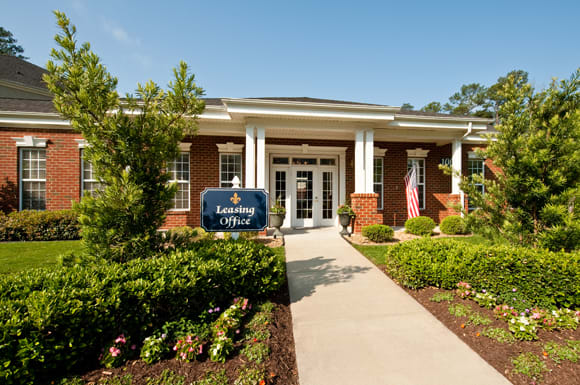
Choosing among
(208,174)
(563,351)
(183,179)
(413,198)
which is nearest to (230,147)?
(208,174)

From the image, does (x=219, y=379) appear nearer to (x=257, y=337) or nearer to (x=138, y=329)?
(x=257, y=337)

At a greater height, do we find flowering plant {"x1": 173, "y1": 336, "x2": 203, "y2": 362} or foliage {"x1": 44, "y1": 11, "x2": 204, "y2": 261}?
foliage {"x1": 44, "y1": 11, "x2": 204, "y2": 261}

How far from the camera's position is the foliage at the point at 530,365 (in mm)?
2275

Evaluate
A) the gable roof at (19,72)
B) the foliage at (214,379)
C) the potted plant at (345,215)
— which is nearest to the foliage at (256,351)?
the foliage at (214,379)

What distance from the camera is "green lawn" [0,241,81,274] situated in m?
4.86

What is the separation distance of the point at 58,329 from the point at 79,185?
9080mm

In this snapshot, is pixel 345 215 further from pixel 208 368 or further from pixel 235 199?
pixel 208 368

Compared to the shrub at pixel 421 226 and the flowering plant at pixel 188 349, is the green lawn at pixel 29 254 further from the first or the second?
the shrub at pixel 421 226

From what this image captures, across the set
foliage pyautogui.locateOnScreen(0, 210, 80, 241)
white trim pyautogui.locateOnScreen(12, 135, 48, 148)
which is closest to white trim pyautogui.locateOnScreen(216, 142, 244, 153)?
foliage pyautogui.locateOnScreen(0, 210, 80, 241)

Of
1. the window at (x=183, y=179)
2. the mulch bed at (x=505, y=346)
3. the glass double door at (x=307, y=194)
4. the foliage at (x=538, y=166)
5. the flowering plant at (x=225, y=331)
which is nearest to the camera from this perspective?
the mulch bed at (x=505, y=346)

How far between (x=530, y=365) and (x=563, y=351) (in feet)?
1.60

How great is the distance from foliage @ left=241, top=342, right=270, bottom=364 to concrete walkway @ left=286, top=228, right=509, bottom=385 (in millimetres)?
355

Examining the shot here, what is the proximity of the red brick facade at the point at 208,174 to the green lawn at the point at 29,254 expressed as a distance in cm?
275

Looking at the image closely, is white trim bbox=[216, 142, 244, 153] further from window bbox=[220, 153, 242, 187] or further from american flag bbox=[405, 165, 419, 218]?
american flag bbox=[405, 165, 419, 218]
